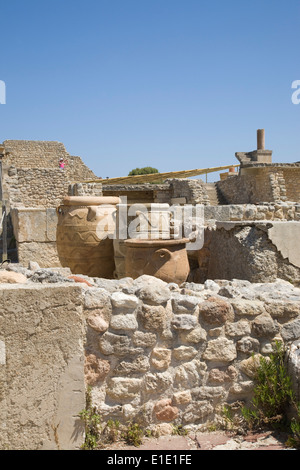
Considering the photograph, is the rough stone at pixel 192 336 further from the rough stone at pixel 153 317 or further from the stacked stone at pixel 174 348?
the rough stone at pixel 153 317

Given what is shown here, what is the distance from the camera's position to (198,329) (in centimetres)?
242

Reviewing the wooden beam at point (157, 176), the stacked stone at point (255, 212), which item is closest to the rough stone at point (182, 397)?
the stacked stone at point (255, 212)

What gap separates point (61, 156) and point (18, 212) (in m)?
17.7

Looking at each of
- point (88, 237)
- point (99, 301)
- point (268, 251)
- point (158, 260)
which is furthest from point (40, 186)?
point (99, 301)

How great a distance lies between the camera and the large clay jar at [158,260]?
401 centimetres

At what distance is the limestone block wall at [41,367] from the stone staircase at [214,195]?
13.9 m

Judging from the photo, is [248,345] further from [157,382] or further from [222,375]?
[157,382]

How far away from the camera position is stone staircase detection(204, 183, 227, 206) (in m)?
16.0

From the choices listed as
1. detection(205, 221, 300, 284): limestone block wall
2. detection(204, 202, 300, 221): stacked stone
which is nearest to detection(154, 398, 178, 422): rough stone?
detection(205, 221, 300, 284): limestone block wall

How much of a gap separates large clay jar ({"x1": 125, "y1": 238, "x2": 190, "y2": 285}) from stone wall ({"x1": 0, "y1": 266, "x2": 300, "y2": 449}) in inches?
51.6

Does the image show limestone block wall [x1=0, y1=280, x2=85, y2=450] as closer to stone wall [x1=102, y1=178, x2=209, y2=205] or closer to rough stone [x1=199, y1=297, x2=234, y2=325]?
rough stone [x1=199, y1=297, x2=234, y2=325]

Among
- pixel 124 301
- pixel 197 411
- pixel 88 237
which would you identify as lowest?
pixel 197 411

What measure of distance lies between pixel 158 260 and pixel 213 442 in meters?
1.99

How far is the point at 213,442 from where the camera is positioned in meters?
2.27
